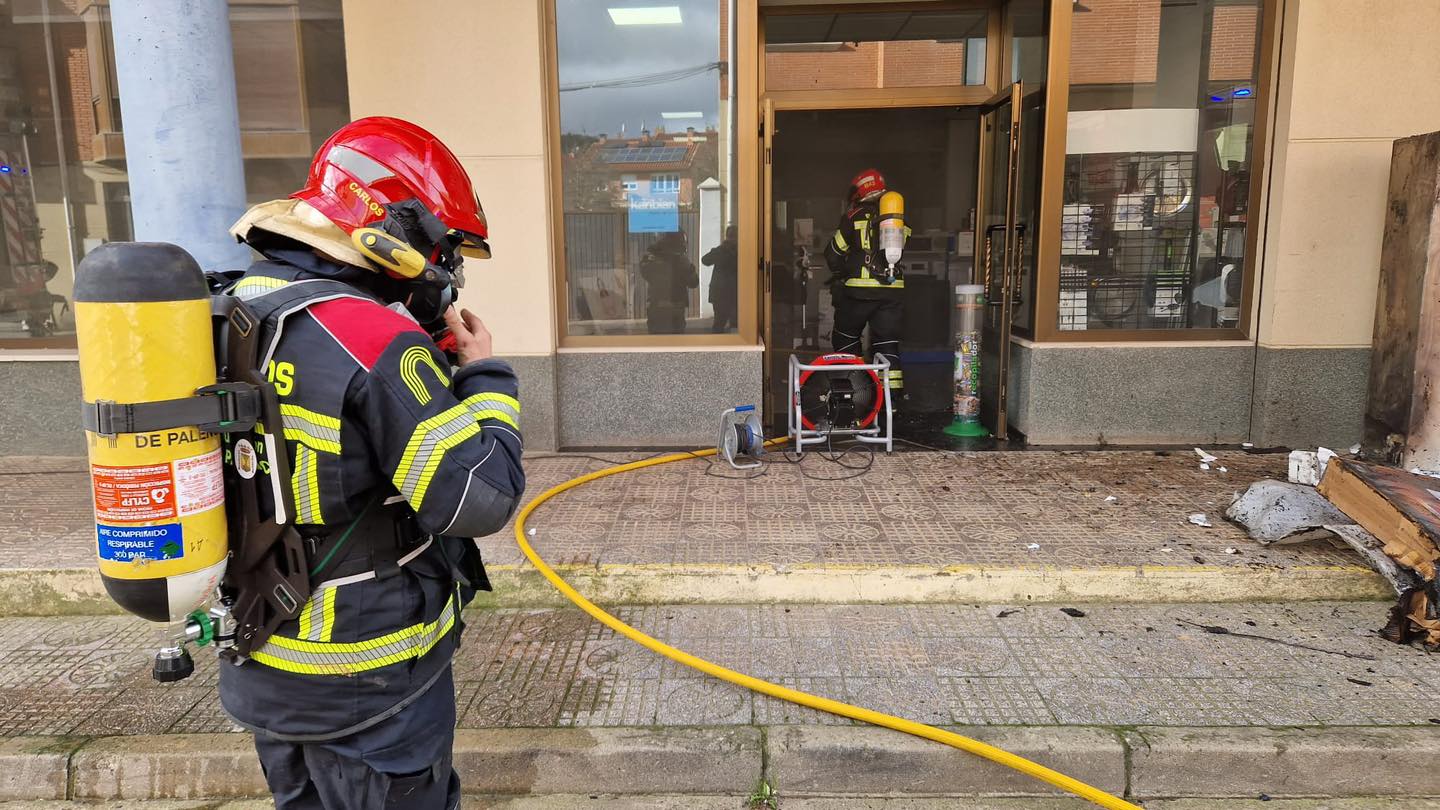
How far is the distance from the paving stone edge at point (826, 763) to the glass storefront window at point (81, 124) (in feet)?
16.0

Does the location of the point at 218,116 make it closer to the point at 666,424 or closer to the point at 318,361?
the point at 318,361

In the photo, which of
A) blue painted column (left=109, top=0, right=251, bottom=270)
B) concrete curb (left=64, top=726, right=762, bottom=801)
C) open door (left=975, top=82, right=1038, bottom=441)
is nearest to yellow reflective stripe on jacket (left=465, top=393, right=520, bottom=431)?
concrete curb (left=64, top=726, right=762, bottom=801)

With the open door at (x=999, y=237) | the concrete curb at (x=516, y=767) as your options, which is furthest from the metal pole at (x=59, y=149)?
the open door at (x=999, y=237)

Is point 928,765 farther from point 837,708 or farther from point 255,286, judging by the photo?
point 255,286

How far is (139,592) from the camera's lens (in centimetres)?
161

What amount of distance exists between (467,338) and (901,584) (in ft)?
9.77

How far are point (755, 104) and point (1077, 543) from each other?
390 centimetres

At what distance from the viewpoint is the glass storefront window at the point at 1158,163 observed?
6.63 metres

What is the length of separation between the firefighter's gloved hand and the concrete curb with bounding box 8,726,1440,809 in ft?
6.01

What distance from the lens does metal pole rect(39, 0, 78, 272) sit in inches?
268

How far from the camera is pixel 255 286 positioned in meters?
1.78

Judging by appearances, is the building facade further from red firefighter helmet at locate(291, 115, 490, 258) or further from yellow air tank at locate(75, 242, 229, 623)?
yellow air tank at locate(75, 242, 229, 623)

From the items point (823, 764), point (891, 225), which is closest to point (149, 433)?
point (823, 764)

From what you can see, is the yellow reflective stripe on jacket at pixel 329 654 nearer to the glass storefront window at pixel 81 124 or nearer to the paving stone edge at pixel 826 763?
the paving stone edge at pixel 826 763
